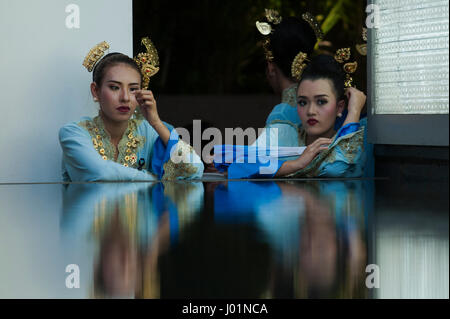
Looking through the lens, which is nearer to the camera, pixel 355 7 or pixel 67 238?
pixel 67 238

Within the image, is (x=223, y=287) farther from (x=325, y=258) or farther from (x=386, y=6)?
(x=386, y=6)

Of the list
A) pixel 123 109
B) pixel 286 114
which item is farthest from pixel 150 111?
pixel 286 114

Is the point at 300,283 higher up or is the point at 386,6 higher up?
the point at 386,6

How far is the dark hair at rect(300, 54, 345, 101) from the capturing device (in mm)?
4289

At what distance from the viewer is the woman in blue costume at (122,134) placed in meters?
4.05

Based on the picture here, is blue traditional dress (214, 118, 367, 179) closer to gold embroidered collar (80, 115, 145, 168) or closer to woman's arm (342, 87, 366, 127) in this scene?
woman's arm (342, 87, 366, 127)

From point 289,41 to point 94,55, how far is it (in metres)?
1.11

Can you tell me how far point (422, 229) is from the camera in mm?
2064

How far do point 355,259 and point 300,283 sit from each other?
0.26m

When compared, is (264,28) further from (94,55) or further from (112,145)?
(112,145)

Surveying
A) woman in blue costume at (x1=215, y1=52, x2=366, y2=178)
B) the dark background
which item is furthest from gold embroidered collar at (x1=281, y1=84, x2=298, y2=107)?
the dark background

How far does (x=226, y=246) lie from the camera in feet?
5.95
